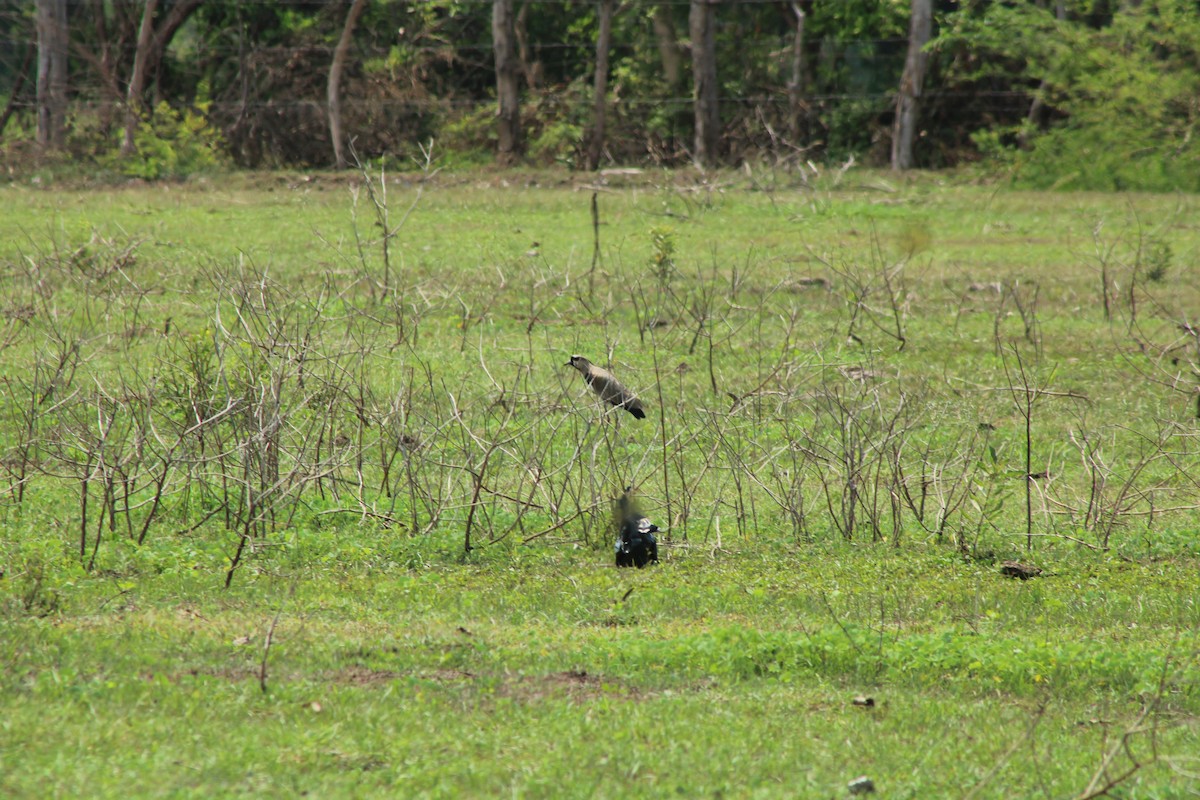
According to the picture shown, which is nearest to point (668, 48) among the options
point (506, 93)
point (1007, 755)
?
point (506, 93)

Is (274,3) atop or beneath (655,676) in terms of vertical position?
atop

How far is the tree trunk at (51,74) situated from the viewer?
25297 mm

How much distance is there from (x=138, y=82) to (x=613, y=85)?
9838mm

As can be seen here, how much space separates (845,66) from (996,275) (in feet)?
53.3

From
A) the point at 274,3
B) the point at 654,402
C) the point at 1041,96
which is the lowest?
the point at 654,402

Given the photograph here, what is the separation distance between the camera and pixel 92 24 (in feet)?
94.9

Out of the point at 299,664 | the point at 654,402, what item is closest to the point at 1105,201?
the point at 654,402

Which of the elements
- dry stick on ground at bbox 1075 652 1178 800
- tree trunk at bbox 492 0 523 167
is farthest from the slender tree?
dry stick on ground at bbox 1075 652 1178 800

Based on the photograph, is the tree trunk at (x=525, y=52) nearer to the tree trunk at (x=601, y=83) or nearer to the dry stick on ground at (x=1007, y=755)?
the tree trunk at (x=601, y=83)

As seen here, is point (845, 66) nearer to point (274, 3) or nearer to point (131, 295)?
point (274, 3)

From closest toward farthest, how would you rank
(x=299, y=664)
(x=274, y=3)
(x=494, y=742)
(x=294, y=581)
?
(x=494, y=742) < (x=299, y=664) < (x=294, y=581) < (x=274, y=3)

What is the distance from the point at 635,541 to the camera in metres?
6.76

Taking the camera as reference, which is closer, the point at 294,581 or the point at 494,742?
the point at 494,742

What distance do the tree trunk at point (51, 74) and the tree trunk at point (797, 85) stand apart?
45.9 ft
